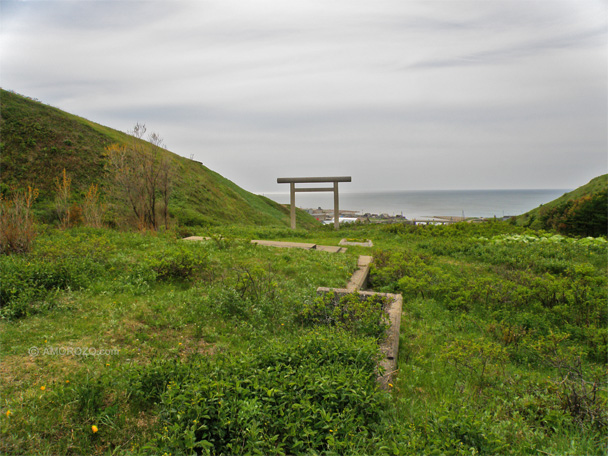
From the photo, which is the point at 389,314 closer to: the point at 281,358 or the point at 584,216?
the point at 281,358

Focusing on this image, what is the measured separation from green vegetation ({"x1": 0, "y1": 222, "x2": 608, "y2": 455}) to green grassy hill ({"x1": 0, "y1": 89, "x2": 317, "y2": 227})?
25.8 feet

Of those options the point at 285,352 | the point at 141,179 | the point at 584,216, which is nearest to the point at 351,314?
the point at 285,352

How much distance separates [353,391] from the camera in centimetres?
240

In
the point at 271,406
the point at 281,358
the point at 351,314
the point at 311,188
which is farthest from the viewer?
the point at 311,188

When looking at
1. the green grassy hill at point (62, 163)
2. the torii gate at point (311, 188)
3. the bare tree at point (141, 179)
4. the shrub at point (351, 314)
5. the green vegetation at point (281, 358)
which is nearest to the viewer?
the green vegetation at point (281, 358)

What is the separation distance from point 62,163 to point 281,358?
1845 centimetres

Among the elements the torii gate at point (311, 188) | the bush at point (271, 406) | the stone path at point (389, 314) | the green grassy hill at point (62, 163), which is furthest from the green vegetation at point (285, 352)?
the green grassy hill at point (62, 163)

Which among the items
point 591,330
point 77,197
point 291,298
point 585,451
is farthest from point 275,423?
point 77,197

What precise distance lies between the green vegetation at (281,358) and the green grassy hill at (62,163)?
7.85 m

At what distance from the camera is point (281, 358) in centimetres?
290

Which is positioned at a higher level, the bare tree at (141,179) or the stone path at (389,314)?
the bare tree at (141,179)

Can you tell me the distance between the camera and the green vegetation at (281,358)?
2.24 m

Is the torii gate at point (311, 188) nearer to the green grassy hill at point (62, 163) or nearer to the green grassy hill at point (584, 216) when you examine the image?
the green grassy hill at point (62, 163)

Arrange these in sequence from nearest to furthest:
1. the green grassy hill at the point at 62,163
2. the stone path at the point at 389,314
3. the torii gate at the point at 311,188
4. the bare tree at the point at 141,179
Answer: the stone path at the point at 389,314 → the bare tree at the point at 141,179 → the torii gate at the point at 311,188 → the green grassy hill at the point at 62,163
